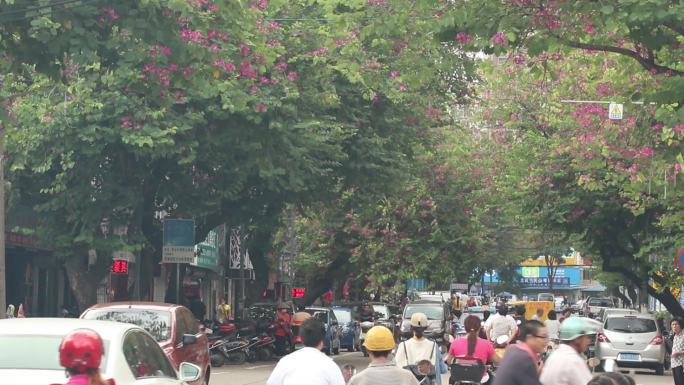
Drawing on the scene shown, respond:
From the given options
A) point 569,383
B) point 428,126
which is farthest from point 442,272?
point 569,383

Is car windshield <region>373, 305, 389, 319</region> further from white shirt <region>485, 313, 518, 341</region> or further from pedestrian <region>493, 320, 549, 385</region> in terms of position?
pedestrian <region>493, 320, 549, 385</region>

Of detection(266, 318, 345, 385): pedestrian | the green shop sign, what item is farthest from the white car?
the green shop sign

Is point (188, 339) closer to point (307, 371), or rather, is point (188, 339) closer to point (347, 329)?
point (307, 371)

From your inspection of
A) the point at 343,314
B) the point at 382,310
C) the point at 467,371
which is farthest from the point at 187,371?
the point at 382,310

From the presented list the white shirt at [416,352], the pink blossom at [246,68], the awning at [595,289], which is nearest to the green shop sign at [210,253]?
the pink blossom at [246,68]

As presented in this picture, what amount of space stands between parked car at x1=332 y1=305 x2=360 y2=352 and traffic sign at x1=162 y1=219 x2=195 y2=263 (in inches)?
469

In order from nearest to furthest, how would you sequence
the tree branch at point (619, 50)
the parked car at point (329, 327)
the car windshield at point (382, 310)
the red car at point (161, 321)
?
the tree branch at point (619, 50) < the red car at point (161, 321) < the parked car at point (329, 327) < the car windshield at point (382, 310)

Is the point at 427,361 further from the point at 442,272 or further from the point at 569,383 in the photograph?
the point at 442,272

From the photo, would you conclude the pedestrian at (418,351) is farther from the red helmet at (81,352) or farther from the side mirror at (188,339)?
the red helmet at (81,352)

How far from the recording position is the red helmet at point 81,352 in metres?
6.48

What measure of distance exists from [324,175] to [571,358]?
2355 cm

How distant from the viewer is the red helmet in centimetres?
648

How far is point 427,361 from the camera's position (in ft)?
46.0

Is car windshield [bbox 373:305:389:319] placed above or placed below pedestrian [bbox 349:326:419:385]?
above
